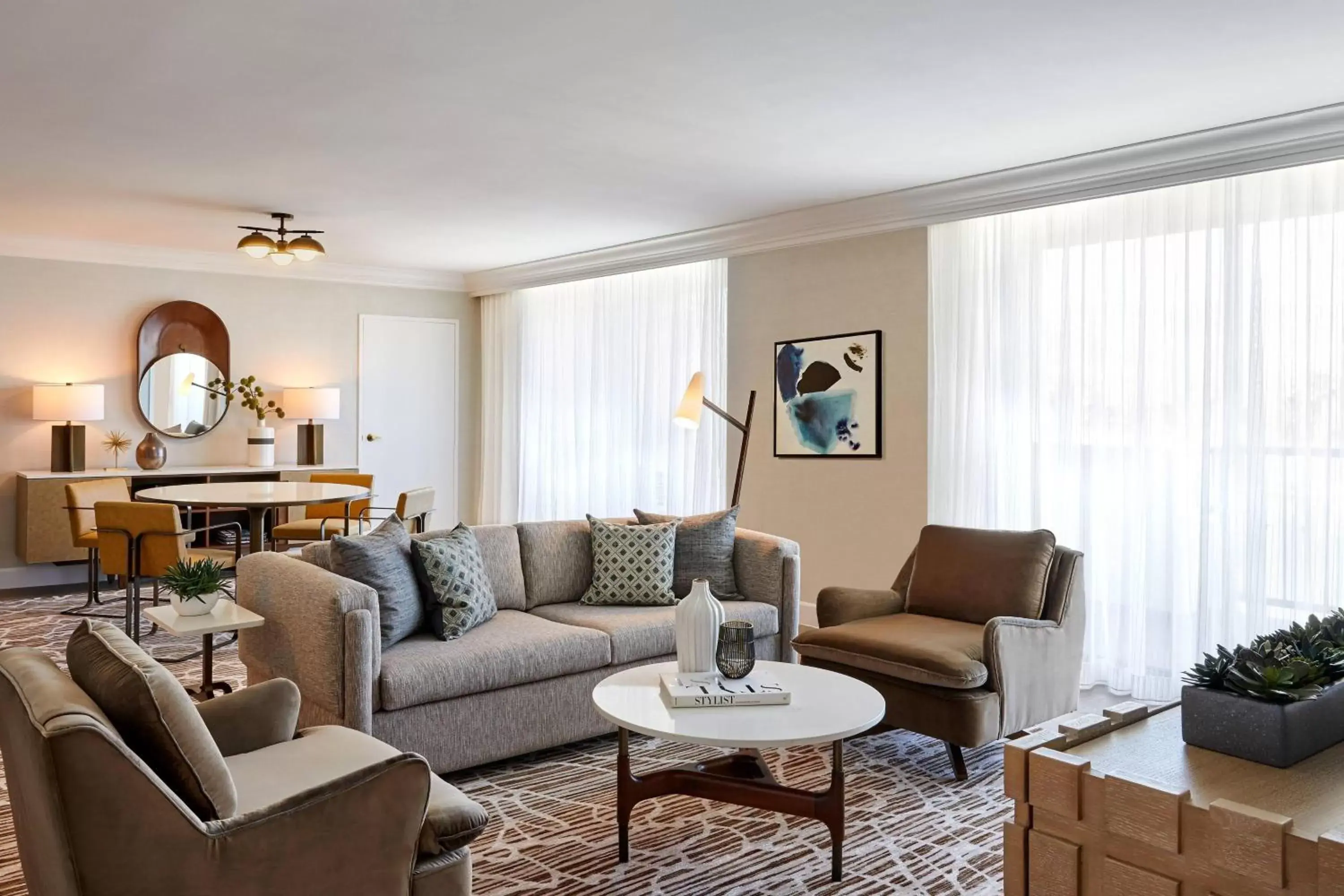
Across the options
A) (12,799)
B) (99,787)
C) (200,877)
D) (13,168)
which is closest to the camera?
(99,787)

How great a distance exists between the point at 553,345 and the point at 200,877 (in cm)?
648

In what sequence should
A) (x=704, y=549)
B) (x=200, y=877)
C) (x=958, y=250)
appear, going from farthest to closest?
(x=958, y=250), (x=704, y=549), (x=200, y=877)

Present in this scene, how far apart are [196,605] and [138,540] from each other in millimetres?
1853

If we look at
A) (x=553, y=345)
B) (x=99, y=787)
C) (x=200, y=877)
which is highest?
(x=553, y=345)

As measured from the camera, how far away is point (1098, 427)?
15.2 ft

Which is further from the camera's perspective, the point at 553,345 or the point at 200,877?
the point at 553,345

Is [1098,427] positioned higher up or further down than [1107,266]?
further down

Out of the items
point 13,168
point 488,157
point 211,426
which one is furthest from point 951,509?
point 211,426

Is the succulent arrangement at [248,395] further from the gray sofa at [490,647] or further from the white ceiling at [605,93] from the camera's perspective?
the gray sofa at [490,647]

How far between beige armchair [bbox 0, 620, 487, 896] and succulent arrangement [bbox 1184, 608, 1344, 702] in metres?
1.51

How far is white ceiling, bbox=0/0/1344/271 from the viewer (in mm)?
2947

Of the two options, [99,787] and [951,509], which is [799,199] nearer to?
[951,509]

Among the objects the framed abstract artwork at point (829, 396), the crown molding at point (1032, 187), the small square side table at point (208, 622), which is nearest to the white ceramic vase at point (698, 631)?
the small square side table at point (208, 622)

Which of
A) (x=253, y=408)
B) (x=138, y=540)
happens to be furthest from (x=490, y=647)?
(x=253, y=408)
